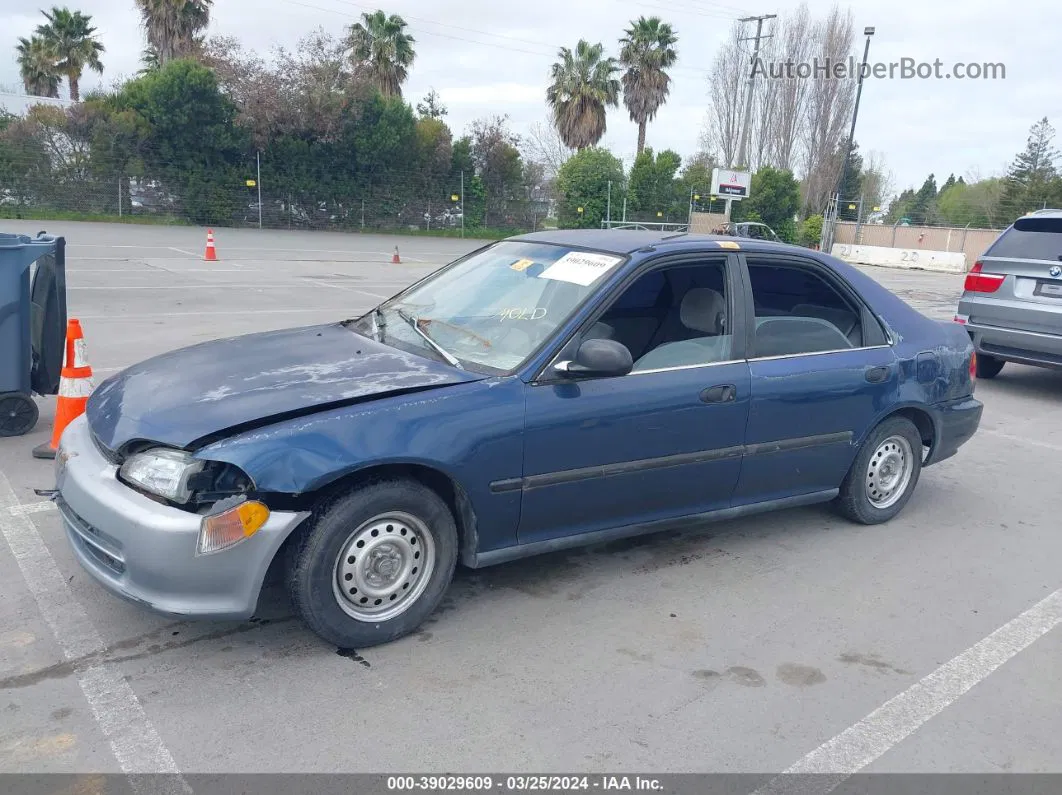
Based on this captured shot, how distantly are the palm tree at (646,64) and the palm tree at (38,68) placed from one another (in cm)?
2822

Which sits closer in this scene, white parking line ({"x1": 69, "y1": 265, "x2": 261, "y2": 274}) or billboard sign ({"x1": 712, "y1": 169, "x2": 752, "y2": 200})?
white parking line ({"x1": 69, "y1": 265, "x2": 261, "y2": 274})

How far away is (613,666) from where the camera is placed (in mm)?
3562

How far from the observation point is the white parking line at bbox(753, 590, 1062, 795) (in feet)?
9.64

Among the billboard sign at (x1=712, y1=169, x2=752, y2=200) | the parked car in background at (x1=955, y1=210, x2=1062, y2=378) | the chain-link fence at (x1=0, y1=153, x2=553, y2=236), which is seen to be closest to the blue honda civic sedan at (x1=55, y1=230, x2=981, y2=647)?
the parked car in background at (x1=955, y1=210, x2=1062, y2=378)

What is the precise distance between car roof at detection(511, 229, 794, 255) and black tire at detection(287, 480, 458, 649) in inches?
63.6

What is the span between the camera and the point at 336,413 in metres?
3.41

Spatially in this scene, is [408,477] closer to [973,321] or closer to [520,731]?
[520,731]

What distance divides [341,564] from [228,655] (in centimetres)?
A: 58

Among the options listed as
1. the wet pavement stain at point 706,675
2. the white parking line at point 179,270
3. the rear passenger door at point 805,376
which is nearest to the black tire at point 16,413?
the rear passenger door at point 805,376

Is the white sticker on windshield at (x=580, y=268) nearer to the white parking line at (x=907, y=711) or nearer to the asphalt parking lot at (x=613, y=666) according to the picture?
the asphalt parking lot at (x=613, y=666)

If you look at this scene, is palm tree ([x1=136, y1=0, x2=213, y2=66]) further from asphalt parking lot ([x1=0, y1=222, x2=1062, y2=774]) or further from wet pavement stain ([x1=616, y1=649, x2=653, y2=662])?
wet pavement stain ([x1=616, y1=649, x2=653, y2=662])

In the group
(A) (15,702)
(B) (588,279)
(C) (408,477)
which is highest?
(B) (588,279)

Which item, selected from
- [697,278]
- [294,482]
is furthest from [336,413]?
[697,278]

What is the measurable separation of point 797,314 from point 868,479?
1.08 m
